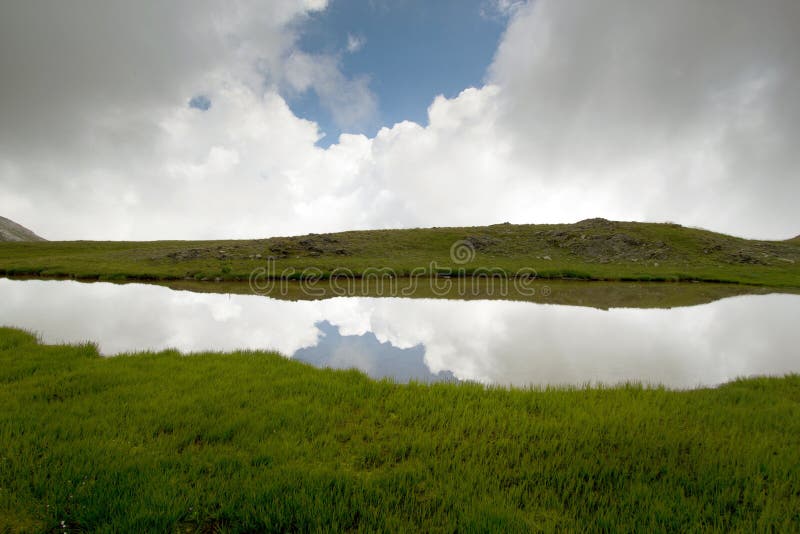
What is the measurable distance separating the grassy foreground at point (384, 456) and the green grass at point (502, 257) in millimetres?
25368

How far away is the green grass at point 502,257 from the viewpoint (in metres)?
32.0

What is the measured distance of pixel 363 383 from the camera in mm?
7215

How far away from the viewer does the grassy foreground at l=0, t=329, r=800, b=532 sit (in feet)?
12.0

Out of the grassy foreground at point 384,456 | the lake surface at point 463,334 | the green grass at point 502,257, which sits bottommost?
the grassy foreground at point 384,456

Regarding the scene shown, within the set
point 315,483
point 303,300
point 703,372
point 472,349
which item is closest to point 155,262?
point 303,300

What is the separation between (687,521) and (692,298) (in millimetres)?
22064

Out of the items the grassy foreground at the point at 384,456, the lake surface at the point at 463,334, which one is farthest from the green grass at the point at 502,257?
the grassy foreground at the point at 384,456

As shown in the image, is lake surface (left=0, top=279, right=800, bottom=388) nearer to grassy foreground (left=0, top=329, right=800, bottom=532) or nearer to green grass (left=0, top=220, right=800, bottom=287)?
grassy foreground (left=0, top=329, right=800, bottom=532)

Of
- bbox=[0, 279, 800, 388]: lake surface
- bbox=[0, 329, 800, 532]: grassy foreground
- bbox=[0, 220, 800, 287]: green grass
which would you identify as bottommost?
bbox=[0, 329, 800, 532]: grassy foreground

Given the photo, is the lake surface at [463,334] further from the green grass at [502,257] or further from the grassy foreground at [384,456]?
the green grass at [502,257]

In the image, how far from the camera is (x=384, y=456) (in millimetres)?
4777

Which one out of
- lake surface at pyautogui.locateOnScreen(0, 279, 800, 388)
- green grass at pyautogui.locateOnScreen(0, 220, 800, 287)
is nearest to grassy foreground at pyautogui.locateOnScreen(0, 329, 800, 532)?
lake surface at pyautogui.locateOnScreen(0, 279, 800, 388)

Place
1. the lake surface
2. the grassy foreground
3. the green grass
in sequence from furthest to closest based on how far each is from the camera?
1. the green grass
2. the lake surface
3. the grassy foreground

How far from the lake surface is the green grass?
14392 millimetres
